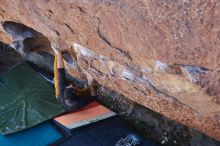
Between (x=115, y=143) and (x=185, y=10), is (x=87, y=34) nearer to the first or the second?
(x=185, y=10)

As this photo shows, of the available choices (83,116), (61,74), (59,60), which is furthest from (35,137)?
(59,60)

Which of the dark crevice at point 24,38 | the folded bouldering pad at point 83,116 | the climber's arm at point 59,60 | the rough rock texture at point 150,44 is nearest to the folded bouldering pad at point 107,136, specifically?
the folded bouldering pad at point 83,116

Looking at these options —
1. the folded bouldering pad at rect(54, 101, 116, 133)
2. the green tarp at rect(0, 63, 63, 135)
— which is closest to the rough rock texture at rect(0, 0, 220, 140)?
the folded bouldering pad at rect(54, 101, 116, 133)

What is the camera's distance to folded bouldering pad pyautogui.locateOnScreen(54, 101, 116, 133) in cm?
353

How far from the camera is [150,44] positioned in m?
1.63

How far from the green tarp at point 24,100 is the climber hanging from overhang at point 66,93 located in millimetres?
259

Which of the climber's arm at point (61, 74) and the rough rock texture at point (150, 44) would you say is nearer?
the rough rock texture at point (150, 44)

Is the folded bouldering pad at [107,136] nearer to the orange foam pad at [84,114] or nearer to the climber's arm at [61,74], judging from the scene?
the orange foam pad at [84,114]

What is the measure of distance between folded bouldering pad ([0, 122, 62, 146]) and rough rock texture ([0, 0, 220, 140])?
130cm

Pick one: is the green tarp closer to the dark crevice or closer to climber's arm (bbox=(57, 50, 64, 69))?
the dark crevice

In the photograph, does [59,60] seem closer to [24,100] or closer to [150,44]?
[24,100]

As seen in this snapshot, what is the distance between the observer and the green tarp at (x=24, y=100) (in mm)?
3689

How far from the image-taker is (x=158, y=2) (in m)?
1.39

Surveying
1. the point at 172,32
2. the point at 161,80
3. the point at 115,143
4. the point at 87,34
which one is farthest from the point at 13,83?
the point at 172,32
